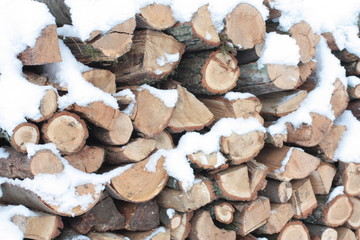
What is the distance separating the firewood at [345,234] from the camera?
3.33 m

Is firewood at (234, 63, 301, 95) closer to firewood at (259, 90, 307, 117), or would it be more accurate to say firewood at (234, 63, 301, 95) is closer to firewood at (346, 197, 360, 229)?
firewood at (259, 90, 307, 117)

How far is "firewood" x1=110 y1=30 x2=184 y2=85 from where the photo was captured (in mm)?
2396

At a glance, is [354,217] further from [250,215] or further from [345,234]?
[250,215]

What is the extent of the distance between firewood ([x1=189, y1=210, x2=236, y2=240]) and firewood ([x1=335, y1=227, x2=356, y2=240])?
1.05 m

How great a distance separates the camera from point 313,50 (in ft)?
9.86

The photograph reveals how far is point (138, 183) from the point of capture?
2.40m

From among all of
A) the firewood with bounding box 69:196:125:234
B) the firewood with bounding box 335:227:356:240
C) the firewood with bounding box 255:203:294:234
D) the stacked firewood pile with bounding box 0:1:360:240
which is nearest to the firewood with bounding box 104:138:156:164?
the stacked firewood pile with bounding box 0:1:360:240

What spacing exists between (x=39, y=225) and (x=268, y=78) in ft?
5.00

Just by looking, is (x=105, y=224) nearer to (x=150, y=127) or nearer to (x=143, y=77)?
(x=150, y=127)

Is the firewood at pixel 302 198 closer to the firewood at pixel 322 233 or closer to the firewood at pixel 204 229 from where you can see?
the firewood at pixel 322 233

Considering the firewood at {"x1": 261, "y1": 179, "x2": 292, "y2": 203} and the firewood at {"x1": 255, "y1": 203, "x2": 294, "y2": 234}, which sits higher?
the firewood at {"x1": 261, "y1": 179, "x2": 292, "y2": 203}

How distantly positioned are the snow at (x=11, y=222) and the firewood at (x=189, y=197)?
0.78 metres

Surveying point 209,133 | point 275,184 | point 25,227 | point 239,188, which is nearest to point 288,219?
point 275,184

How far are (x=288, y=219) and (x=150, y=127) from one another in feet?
4.02
